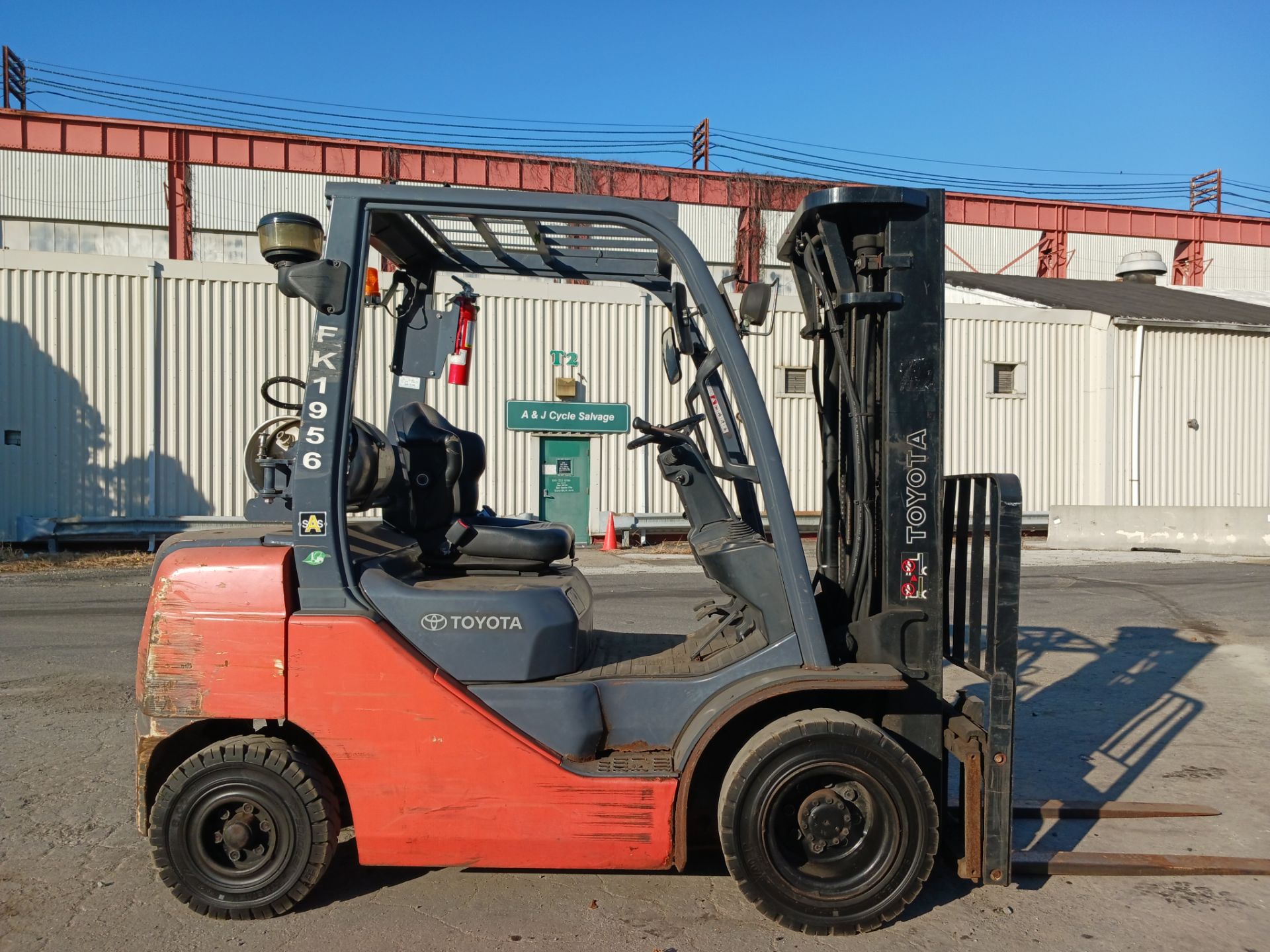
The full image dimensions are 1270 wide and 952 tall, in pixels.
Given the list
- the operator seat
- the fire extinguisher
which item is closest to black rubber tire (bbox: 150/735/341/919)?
the operator seat

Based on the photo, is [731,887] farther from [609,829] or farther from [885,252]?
[885,252]

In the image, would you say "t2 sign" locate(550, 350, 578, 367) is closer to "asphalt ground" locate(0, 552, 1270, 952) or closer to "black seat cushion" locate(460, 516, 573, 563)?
"asphalt ground" locate(0, 552, 1270, 952)

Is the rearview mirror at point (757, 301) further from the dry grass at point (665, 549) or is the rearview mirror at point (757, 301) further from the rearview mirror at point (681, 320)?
the dry grass at point (665, 549)

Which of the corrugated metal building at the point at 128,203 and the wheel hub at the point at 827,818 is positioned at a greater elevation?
the corrugated metal building at the point at 128,203

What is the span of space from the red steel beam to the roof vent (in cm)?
543

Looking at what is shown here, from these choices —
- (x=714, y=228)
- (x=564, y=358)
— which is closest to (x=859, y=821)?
(x=564, y=358)

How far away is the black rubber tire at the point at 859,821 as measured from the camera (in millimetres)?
3656

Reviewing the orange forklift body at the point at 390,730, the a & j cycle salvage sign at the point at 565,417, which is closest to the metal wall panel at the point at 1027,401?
the a & j cycle salvage sign at the point at 565,417

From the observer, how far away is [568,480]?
19984mm

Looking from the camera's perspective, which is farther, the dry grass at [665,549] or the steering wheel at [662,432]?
the dry grass at [665,549]

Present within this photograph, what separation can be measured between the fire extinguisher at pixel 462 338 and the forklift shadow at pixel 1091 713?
342 cm

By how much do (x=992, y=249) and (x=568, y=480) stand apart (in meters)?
22.4

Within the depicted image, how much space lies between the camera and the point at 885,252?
13.4 ft

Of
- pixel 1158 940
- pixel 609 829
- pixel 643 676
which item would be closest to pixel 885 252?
pixel 643 676
